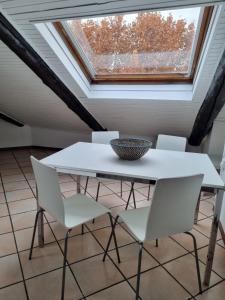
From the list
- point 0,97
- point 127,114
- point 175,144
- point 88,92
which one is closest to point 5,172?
point 0,97

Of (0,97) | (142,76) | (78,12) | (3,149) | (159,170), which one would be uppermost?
(78,12)

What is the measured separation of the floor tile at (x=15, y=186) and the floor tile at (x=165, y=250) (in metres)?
1.79

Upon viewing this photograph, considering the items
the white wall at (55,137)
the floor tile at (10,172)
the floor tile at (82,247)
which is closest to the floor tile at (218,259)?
the floor tile at (82,247)

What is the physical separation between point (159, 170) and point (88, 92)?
1.57 meters

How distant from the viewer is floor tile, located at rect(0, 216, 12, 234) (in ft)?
6.37

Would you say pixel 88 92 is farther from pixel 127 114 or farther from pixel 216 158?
pixel 216 158

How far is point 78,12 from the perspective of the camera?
59.2 inches

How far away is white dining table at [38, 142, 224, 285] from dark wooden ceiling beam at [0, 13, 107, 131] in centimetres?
88

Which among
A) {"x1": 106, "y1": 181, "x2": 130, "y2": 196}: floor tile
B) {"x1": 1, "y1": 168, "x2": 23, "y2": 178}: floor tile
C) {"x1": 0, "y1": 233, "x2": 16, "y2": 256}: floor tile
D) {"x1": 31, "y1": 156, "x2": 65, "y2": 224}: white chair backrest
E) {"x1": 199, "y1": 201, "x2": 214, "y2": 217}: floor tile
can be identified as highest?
{"x1": 31, "y1": 156, "x2": 65, "y2": 224}: white chair backrest

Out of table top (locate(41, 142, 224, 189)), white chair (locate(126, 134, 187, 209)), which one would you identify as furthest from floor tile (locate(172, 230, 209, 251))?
table top (locate(41, 142, 224, 189))

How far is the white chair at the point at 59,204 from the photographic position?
3.97 ft

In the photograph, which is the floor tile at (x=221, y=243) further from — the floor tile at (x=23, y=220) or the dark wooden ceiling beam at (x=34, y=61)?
the dark wooden ceiling beam at (x=34, y=61)

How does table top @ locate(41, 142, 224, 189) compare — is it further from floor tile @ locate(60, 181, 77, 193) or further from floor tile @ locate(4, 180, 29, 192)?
floor tile @ locate(4, 180, 29, 192)

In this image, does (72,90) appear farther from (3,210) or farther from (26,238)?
(26,238)
